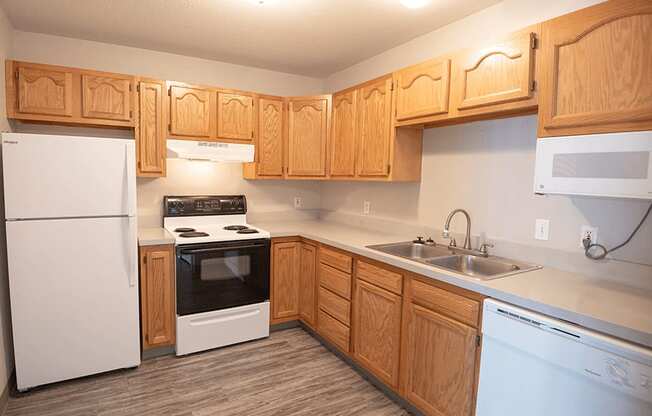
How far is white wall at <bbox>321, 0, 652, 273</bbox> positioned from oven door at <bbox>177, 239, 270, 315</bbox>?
122cm

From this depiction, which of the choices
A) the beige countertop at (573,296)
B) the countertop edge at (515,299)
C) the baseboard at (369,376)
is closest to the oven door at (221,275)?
the baseboard at (369,376)

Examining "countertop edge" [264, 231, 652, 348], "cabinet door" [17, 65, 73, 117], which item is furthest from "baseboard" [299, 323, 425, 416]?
"cabinet door" [17, 65, 73, 117]

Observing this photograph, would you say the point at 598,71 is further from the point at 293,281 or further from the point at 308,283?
the point at 293,281

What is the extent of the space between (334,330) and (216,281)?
3.34 ft

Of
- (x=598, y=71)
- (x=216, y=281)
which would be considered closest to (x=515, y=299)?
(x=598, y=71)

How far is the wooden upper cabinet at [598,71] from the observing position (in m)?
1.42

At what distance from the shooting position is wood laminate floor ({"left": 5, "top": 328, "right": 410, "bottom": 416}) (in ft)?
7.26

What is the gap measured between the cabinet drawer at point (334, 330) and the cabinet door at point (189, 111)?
1.86 metres

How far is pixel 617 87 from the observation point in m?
1.48

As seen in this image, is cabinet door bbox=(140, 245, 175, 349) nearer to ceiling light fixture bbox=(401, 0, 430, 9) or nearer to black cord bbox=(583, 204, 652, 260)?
ceiling light fixture bbox=(401, 0, 430, 9)

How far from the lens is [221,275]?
9.69 feet

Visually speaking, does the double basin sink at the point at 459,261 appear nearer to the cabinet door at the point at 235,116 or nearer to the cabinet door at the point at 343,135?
the cabinet door at the point at 343,135

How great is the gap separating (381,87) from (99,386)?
289cm

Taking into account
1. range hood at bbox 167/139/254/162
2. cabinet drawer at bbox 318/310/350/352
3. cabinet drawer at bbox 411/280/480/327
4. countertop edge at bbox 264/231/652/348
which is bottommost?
cabinet drawer at bbox 318/310/350/352
